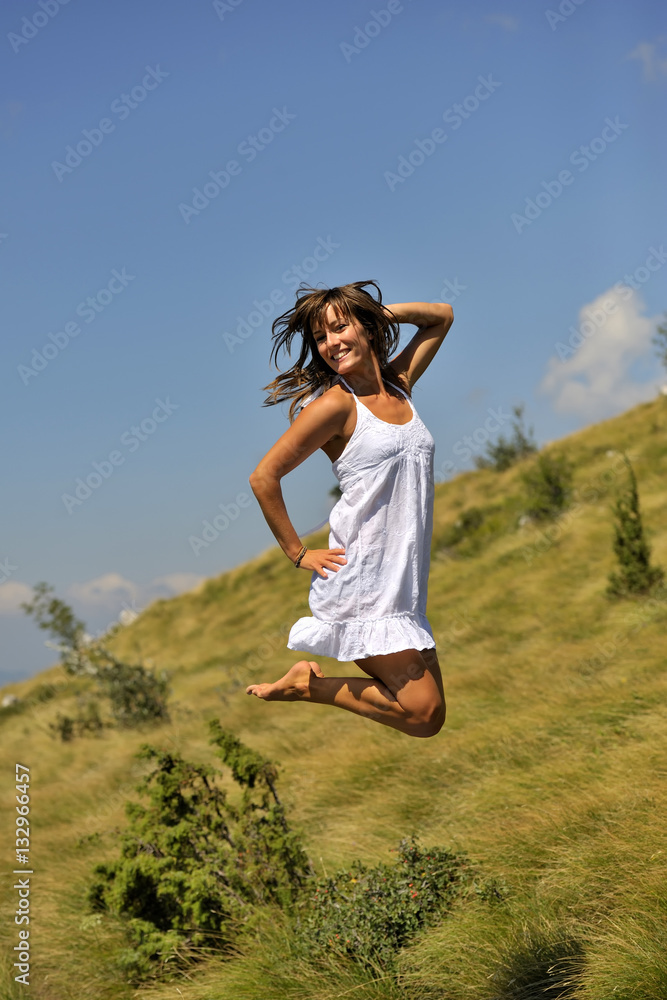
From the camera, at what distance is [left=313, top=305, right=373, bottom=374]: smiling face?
3.32 meters

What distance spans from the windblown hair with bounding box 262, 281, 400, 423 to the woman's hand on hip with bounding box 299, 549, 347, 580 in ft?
1.86

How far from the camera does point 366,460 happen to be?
3.23 metres

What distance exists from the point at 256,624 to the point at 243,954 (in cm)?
1981

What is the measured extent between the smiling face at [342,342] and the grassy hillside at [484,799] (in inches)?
109

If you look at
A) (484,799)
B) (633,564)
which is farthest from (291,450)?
(633,564)

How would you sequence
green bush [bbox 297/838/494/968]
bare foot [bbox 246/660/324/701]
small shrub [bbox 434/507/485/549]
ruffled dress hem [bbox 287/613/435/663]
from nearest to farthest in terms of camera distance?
ruffled dress hem [bbox 287/613/435/663]
bare foot [bbox 246/660/324/701]
green bush [bbox 297/838/494/968]
small shrub [bbox 434/507/485/549]

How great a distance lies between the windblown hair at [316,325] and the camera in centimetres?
339

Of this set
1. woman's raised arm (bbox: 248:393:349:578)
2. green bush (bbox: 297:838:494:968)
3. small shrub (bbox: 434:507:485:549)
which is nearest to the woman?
woman's raised arm (bbox: 248:393:349:578)

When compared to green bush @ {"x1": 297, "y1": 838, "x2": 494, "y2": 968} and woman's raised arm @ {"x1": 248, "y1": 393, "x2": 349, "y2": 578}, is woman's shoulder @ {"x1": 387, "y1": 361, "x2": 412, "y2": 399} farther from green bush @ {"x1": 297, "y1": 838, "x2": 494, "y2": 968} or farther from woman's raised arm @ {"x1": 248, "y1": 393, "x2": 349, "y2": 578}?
green bush @ {"x1": 297, "y1": 838, "x2": 494, "y2": 968}

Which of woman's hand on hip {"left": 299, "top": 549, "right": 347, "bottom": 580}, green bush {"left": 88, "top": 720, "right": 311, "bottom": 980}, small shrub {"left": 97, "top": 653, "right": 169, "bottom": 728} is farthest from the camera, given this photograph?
small shrub {"left": 97, "top": 653, "right": 169, "bottom": 728}

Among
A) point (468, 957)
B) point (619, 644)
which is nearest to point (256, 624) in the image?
point (619, 644)

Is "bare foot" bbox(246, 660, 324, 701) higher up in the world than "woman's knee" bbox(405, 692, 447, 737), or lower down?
higher up

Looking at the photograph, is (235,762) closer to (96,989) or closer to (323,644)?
(96,989)

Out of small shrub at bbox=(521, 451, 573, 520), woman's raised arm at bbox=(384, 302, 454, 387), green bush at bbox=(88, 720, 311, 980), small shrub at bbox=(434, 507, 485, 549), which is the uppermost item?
small shrub at bbox=(434, 507, 485, 549)
